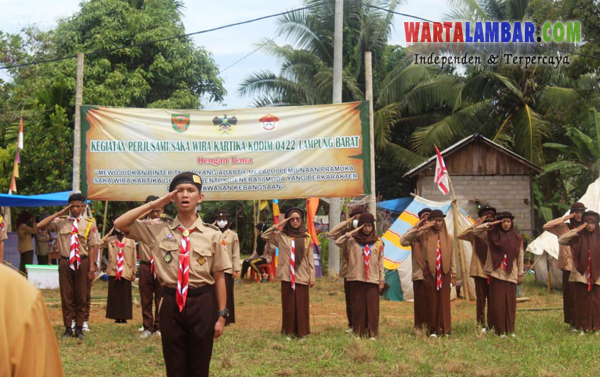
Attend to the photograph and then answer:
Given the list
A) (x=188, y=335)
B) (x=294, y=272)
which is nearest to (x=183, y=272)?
(x=188, y=335)

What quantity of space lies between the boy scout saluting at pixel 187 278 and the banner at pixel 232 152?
7380 millimetres

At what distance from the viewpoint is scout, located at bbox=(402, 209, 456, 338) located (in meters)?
10.4

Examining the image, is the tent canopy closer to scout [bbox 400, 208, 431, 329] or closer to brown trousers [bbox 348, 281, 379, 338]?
scout [bbox 400, 208, 431, 329]

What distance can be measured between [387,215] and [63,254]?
18.2 meters

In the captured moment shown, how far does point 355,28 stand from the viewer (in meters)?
29.3

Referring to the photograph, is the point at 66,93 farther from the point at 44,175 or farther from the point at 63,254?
the point at 63,254

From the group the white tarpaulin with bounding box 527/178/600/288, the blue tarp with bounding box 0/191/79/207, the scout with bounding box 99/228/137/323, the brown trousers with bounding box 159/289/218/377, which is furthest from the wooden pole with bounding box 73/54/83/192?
the white tarpaulin with bounding box 527/178/600/288

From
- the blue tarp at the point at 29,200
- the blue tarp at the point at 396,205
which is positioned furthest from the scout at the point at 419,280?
the blue tarp at the point at 396,205

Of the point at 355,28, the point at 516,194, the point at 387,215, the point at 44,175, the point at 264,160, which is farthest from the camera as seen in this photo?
the point at 355,28

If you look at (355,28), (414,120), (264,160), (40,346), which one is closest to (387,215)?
(414,120)

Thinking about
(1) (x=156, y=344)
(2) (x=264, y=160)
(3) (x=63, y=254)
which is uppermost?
(2) (x=264, y=160)

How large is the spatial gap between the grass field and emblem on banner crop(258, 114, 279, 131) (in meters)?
3.29

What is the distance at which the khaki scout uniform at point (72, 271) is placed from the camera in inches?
387

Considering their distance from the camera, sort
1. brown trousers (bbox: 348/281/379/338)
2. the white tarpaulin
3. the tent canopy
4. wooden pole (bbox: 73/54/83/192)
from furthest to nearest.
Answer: the white tarpaulin, the tent canopy, wooden pole (bbox: 73/54/83/192), brown trousers (bbox: 348/281/379/338)
